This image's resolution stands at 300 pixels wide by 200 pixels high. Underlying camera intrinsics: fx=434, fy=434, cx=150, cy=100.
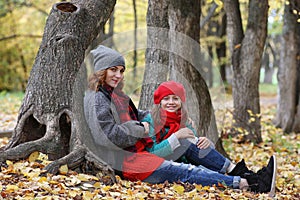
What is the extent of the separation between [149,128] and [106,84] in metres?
0.64

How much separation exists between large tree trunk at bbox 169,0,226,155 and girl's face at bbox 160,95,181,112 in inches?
51.3

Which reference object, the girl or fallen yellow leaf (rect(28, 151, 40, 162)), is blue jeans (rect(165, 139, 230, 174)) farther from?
fallen yellow leaf (rect(28, 151, 40, 162))

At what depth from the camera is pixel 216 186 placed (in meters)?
4.29

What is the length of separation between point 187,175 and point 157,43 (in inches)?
87.9

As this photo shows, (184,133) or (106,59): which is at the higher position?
(106,59)

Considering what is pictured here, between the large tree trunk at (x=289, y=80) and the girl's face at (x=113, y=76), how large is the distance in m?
6.00

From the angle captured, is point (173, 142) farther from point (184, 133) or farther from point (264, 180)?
point (264, 180)

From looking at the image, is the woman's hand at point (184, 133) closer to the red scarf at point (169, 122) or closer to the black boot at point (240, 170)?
the red scarf at point (169, 122)

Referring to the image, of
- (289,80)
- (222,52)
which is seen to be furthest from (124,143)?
(222,52)

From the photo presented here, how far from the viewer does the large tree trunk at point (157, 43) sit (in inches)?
232

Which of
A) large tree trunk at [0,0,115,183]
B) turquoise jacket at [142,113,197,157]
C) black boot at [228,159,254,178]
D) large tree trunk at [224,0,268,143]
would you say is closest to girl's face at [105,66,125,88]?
large tree trunk at [0,0,115,183]

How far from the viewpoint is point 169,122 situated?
473 cm

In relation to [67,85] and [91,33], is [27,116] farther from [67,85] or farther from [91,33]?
[91,33]

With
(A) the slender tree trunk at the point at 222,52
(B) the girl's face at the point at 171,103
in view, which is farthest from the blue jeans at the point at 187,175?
(A) the slender tree trunk at the point at 222,52
